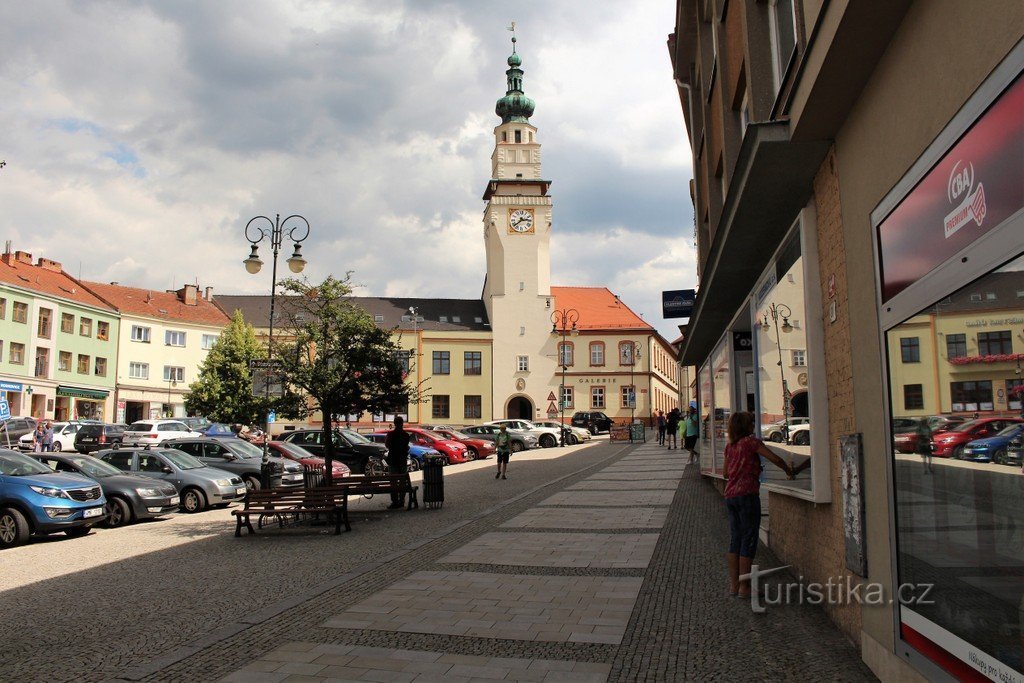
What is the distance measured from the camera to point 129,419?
207ft

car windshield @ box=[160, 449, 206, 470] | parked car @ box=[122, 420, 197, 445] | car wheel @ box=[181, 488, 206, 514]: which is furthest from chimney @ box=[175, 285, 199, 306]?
car wheel @ box=[181, 488, 206, 514]

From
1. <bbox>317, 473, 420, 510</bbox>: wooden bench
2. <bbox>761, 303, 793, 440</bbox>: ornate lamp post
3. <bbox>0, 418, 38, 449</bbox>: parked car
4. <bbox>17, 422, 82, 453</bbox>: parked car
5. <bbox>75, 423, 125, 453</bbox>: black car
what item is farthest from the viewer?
A: <bbox>17, 422, 82, 453</bbox>: parked car

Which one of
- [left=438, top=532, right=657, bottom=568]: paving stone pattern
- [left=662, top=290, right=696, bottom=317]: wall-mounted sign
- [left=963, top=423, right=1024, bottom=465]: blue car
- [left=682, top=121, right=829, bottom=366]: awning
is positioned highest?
[left=662, top=290, right=696, bottom=317]: wall-mounted sign

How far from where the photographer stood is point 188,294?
237 ft

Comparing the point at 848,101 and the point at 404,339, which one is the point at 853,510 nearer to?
the point at 848,101

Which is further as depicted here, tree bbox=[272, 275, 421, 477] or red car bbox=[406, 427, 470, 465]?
red car bbox=[406, 427, 470, 465]

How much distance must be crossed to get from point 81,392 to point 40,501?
5027cm

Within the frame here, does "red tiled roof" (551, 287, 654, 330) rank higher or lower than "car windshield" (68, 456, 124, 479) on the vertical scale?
higher

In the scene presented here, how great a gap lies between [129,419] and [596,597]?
63.4 m

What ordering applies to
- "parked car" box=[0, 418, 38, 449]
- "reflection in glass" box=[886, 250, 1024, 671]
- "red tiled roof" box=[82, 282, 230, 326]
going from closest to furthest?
"reflection in glass" box=[886, 250, 1024, 671] → "parked car" box=[0, 418, 38, 449] → "red tiled roof" box=[82, 282, 230, 326]

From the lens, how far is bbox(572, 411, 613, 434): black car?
6388 centimetres

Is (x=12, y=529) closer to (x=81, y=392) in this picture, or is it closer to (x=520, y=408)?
(x=81, y=392)

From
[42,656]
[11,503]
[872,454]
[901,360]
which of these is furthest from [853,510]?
[11,503]

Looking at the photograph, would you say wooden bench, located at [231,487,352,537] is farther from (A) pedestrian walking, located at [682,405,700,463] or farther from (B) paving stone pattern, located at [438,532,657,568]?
(A) pedestrian walking, located at [682,405,700,463]
